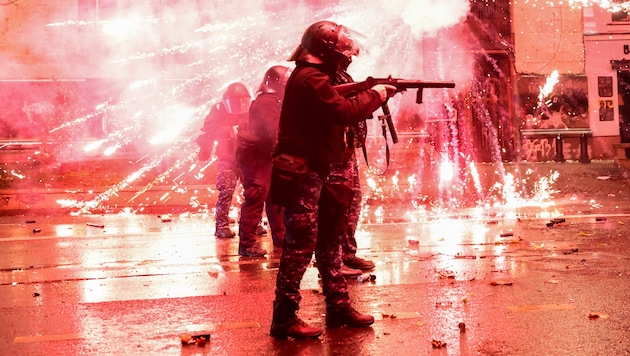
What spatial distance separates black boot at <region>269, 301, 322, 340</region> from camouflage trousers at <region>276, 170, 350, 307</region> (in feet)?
A: 0.14

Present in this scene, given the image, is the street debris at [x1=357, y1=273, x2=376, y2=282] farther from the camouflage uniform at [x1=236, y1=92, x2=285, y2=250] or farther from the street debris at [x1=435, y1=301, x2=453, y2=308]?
the camouflage uniform at [x1=236, y1=92, x2=285, y2=250]

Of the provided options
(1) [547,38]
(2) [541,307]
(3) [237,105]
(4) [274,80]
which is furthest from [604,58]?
(2) [541,307]

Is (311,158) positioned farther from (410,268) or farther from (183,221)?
(183,221)

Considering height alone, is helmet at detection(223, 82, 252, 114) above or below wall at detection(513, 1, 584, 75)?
below

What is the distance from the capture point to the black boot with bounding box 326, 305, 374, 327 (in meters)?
4.76

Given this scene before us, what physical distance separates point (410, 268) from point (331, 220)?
233cm

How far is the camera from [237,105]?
31.8 feet

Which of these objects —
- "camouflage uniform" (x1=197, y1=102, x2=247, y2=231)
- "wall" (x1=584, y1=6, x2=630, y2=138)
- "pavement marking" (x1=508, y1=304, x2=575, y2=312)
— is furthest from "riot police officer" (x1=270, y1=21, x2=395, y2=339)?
"wall" (x1=584, y1=6, x2=630, y2=138)

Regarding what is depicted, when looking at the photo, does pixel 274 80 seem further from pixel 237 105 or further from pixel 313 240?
pixel 313 240

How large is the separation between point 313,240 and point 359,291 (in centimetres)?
140

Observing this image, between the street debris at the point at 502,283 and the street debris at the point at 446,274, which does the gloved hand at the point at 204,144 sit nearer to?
the street debris at the point at 446,274

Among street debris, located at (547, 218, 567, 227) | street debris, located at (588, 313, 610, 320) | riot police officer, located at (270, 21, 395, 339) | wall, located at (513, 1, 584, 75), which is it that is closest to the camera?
riot police officer, located at (270, 21, 395, 339)

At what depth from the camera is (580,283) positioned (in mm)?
6043

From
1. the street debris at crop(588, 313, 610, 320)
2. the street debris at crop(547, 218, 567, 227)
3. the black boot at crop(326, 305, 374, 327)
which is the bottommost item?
the street debris at crop(588, 313, 610, 320)
